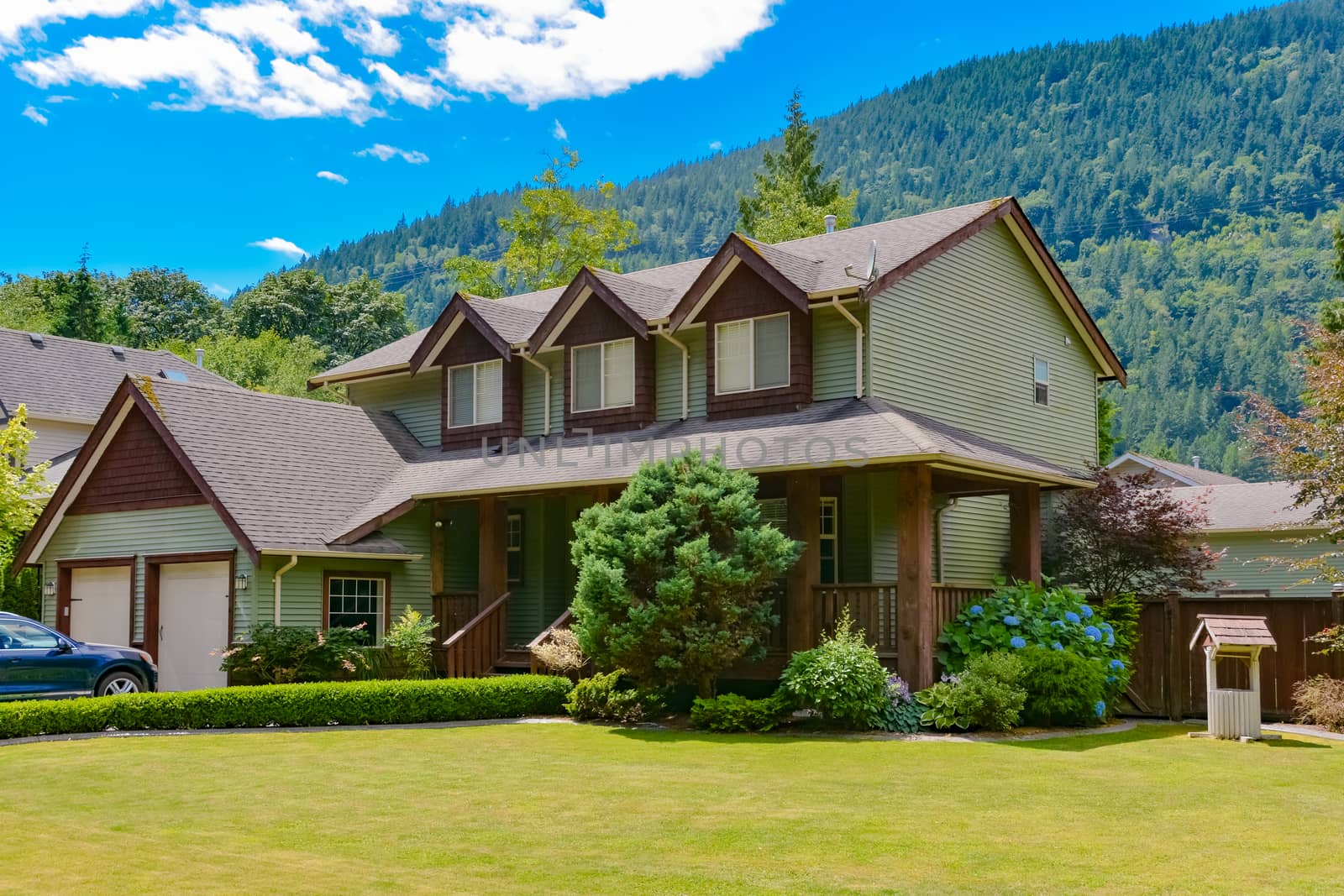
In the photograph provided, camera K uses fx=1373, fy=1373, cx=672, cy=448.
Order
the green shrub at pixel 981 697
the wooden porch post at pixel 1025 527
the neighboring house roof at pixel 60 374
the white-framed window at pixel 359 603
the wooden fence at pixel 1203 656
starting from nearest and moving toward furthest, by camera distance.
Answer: the green shrub at pixel 981 697
the wooden fence at pixel 1203 656
the wooden porch post at pixel 1025 527
the white-framed window at pixel 359 603
the neighboring house roof at pixel 60 374

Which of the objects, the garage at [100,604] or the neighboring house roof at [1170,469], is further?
the neighboring house roof at [1170,469]

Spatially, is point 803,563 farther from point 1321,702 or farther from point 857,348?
point 1321,702

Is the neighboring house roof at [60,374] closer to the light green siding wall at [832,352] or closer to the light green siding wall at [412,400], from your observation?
the light green siding wall at [412,400]

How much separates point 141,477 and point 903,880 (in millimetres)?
19994

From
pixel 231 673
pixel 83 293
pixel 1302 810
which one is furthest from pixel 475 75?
pixel 1302 810

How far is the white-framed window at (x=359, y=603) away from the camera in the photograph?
24.4 metres

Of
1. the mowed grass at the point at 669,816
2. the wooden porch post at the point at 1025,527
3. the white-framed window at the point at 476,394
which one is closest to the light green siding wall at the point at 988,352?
the wooden porch post at the point at 1025,527

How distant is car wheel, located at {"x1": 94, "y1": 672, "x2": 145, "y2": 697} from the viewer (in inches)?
803

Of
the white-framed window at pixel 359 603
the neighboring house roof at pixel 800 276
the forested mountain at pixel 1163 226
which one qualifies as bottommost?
the white-framed window at pixel 359 603

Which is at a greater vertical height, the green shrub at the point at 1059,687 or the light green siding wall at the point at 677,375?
the light green siding wall at the point at 677,375

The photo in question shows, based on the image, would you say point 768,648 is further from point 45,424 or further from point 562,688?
point 45,424

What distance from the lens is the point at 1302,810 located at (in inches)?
458

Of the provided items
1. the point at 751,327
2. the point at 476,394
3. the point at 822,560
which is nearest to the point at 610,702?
the point at 822,560

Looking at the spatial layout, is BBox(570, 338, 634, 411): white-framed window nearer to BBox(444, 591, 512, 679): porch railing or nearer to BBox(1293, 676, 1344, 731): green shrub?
BBox(444, 591, 512, 679): porch railing
